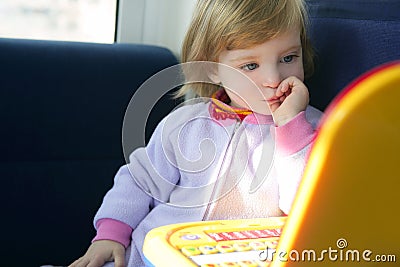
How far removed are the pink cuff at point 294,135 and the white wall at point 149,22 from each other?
0.92m

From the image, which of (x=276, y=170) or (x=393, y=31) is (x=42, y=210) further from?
(x=393, y=31)

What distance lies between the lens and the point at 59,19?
181cm

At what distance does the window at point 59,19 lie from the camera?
176cm

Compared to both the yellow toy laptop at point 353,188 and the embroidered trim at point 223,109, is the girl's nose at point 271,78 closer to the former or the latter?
the embroidered trim at point 223,109

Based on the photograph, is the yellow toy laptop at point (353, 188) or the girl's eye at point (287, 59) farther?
the girl's eye at point (287, 59)

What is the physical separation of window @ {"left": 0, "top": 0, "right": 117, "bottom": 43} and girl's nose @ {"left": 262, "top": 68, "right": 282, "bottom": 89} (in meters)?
0.93

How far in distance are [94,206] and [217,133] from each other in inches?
22.8

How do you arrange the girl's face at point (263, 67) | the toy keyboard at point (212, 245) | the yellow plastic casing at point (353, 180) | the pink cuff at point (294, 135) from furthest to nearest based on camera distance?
the girl's face at point (263, 67)
the pink cuff at point (294, 135)
the toy keyboard at point (212, 245)
the yellow plastic casing at point (353, 180)

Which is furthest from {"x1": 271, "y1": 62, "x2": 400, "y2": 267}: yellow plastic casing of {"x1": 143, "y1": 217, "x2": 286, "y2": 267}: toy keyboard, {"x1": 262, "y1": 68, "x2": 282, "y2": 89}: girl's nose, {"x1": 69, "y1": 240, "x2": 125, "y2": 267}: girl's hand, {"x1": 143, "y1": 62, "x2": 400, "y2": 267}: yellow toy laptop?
{"x1": 69, "y1": 240, "x2": 125, "y2": 267}: girl's hand

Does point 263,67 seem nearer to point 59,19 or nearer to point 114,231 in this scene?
point 114,231

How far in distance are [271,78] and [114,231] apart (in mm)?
367

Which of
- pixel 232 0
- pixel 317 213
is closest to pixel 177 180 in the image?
pixel 232 0

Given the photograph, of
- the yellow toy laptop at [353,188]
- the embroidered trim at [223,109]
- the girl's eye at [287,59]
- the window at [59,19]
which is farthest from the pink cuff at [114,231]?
the window at [59,19]

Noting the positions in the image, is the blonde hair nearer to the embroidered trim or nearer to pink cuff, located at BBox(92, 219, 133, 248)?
the embroidered trim
